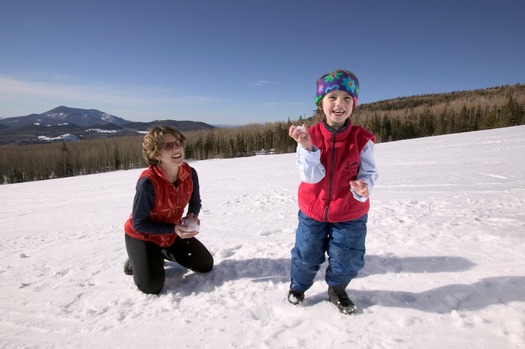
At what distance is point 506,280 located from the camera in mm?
2525

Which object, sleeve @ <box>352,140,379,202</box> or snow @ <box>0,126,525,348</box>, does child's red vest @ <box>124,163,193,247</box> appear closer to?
snow @ <box>0,126,525,348</box>

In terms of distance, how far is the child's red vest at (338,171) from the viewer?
7.16 feet

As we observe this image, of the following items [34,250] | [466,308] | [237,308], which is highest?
[466,308]

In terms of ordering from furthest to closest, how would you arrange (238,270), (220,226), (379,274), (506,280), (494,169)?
(494,169) → (220,226) → (238,270) → (379,274) → (506,280)

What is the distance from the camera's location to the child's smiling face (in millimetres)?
2088

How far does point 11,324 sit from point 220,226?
115 inches

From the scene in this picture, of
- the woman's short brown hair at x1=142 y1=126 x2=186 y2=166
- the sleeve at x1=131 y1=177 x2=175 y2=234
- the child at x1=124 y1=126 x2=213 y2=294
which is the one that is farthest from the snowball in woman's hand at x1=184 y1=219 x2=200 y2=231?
the woman's short brown hair at x1=142 y1=126 x2=186 y2=166

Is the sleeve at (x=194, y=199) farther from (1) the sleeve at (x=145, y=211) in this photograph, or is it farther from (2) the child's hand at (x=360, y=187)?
(2) the child's hand at (x=360, y=187)

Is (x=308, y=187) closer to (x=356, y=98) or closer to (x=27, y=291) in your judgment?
(x=356, y=98)

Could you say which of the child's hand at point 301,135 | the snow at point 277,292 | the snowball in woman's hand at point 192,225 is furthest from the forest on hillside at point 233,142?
the child's hand at point 301,135

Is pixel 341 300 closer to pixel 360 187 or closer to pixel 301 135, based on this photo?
pixel 360 187

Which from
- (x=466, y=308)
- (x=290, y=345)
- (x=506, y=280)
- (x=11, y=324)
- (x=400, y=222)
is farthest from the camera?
(x=400, y=222)

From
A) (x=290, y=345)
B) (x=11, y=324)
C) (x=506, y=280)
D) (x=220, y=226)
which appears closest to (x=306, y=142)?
(x=290, y=345)

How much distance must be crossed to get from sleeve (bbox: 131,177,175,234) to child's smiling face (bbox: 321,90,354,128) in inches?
74.0
